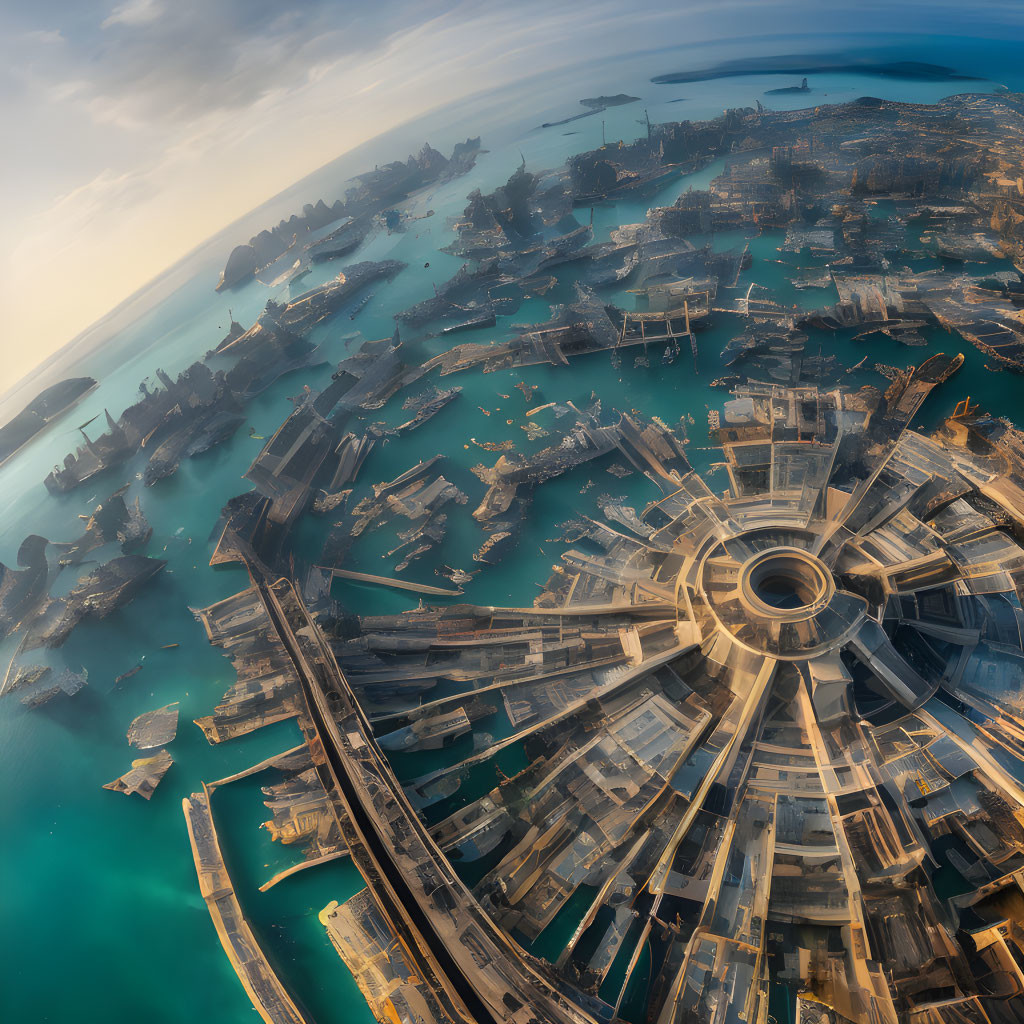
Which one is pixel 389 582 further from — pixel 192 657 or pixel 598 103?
pixel 598 103

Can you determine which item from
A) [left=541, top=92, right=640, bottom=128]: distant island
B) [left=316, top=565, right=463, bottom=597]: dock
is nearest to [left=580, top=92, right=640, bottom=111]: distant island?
[left=541, top=92, right=640, bottom=128]: distant island

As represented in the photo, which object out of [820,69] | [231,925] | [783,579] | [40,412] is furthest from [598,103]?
[231,925]

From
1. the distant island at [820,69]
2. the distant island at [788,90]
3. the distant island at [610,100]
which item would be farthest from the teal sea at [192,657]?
the distant island at [610,100]

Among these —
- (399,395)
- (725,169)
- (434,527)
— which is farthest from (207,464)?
(725,169)

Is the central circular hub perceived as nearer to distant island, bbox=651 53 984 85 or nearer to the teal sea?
the teal sea

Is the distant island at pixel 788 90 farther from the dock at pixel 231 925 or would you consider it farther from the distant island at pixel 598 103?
the dock at pixel 231 925
